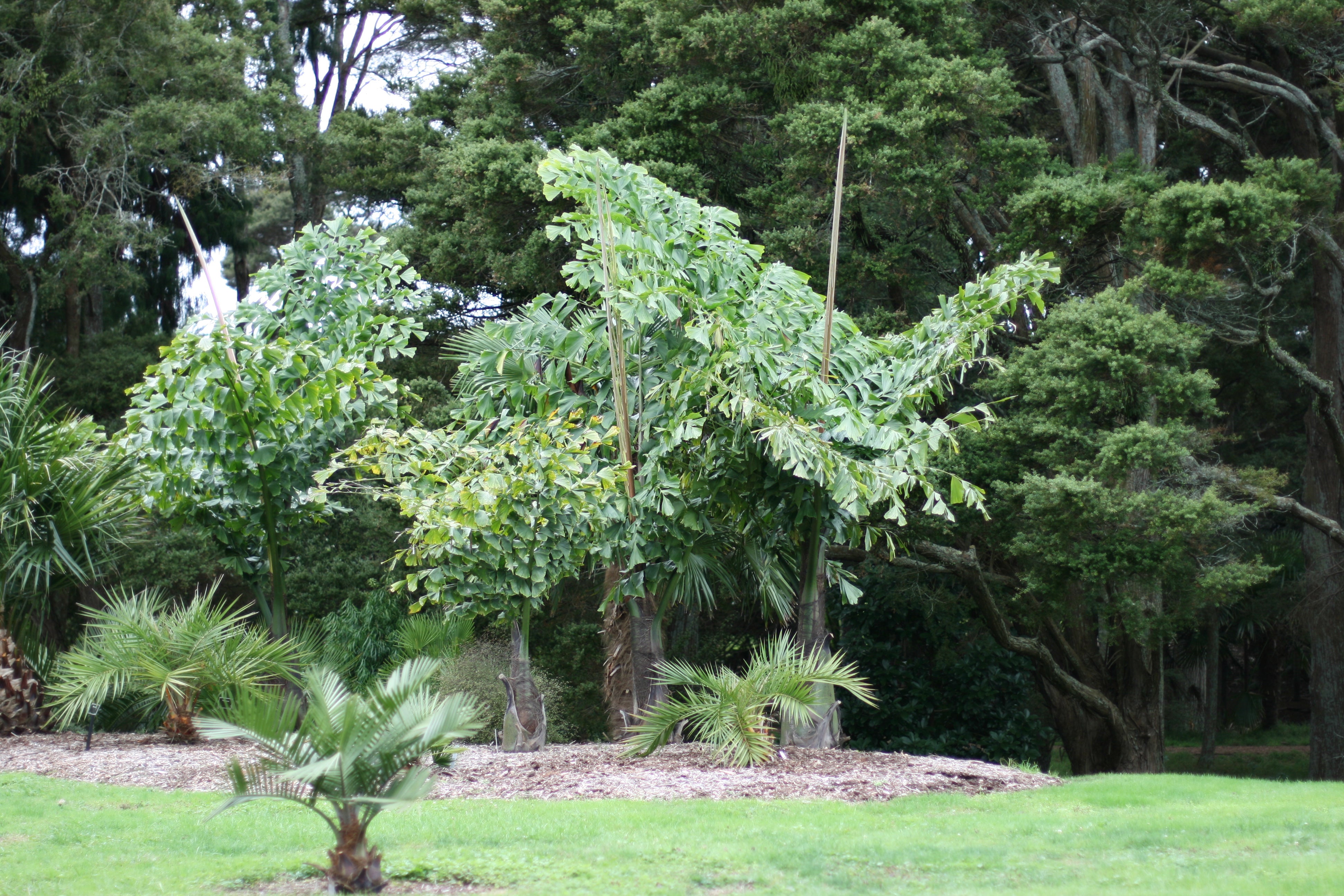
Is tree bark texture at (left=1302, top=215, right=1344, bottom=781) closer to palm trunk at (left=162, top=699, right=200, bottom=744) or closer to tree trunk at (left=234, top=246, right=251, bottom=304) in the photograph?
palm trunk at (left=162, top=699, right=200, bottom=744)

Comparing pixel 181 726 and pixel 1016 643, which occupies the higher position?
pixel 1016 643

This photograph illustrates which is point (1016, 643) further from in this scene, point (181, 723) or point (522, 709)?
point (181, 723)

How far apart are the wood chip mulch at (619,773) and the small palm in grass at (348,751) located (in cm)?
239

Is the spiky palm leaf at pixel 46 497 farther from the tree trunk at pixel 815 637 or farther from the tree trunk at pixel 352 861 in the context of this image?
the tree trunk at pixel 352 861

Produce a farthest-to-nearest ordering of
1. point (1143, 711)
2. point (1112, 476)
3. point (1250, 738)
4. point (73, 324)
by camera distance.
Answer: point (1250, 738) → point (73, 324) → point (1143, 711) → point (1112, 476)

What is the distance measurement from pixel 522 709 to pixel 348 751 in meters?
4.56

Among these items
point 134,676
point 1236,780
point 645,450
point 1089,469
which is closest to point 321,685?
point 645,450

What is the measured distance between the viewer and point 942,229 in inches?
568

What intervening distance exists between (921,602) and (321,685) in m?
12.2

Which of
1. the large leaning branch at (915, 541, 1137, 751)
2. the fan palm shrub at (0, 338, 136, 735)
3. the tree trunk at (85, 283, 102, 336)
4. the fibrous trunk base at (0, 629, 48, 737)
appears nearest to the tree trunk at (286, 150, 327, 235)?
the tree trunk at (85, 283, 102, 336)

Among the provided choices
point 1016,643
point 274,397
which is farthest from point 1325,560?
point 274,397

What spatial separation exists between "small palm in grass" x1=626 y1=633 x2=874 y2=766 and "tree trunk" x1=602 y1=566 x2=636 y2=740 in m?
3.73

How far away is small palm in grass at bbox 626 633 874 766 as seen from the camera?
7582mm

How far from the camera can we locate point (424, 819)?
609 centimetres
